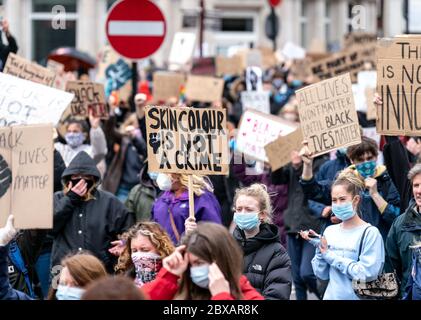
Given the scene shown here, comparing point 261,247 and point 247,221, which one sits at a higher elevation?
point 247,221

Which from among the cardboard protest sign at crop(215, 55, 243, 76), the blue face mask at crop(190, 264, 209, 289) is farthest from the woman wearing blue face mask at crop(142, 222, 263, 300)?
the cardboard protest sign at crop(215, 55, 243, 76)

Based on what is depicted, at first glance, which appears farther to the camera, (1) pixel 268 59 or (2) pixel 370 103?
(1) pixel 268 59

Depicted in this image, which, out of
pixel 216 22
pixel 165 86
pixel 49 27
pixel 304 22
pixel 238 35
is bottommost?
pixel 165 86

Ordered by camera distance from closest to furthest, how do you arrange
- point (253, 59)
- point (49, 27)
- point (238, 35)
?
1. point (253, 59)
2. point (49, 27)
3. point (238, 35)

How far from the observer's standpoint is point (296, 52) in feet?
75.9

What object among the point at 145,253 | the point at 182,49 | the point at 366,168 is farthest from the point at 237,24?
the point at 145,253

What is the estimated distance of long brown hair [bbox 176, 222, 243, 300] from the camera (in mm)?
5031

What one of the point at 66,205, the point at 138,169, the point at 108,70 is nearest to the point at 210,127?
the point at 66,205

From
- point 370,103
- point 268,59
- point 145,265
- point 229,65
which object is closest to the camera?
point 145,265

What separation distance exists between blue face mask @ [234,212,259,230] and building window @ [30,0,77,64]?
33770 mm

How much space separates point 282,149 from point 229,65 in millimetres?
10487

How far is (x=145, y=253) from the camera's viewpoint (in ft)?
20.4

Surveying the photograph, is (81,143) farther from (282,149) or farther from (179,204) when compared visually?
(179,204)
